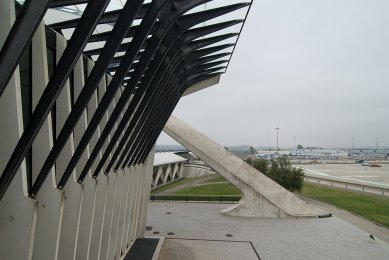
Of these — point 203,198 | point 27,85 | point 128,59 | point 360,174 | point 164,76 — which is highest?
point 164,76

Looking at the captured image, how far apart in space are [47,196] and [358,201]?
110 ft

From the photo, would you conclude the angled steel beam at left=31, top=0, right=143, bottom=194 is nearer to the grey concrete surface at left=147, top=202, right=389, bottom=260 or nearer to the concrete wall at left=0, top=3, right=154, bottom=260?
the concrete wall at left=0, top=3, right=154, bottom=260

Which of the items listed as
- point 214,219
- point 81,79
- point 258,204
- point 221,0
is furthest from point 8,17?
point 258,204

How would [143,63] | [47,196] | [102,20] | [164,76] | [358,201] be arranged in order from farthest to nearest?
1. [358,201]
2. [164,76]
3. [143,63]
4. [102,20]
5. [47,196]

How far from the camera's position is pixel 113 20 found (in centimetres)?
775

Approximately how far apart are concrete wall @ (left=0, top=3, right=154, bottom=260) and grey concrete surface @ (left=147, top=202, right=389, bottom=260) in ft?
26.2

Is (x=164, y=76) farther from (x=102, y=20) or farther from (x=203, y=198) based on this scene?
(x=203, y=198)

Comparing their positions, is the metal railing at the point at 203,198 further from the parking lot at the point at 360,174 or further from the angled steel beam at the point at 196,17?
the parking lot at the point at 360,174

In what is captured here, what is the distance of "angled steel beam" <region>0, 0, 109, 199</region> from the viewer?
170 inches

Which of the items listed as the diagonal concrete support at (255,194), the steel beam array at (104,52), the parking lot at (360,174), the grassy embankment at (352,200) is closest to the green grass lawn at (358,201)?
the grassy embankment at (352,200)

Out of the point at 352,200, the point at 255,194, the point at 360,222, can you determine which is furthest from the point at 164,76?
the point at 352,200

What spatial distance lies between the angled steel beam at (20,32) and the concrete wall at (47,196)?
2.31 meters

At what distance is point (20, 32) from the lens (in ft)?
10.5

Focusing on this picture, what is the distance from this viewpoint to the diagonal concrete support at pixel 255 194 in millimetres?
24859
